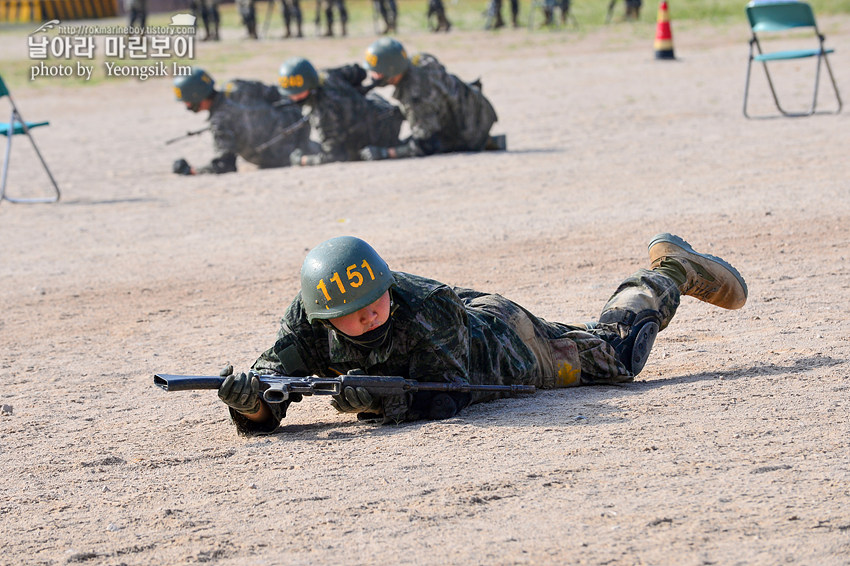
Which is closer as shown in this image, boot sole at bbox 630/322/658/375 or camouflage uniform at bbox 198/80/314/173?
boot sole at bbox 630/322/658/375

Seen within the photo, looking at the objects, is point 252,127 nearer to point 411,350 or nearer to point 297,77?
point 297,77

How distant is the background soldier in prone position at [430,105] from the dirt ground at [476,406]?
0.31 meters

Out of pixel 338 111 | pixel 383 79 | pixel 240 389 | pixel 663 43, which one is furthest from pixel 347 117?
pixel 663 43

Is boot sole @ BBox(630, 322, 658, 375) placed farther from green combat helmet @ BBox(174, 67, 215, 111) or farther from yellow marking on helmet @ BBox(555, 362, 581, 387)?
green combat helmet @ BBox(174, 67, 215, 111)

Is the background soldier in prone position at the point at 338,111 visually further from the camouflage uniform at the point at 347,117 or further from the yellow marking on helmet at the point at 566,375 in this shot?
the yellow marking on helmet at the point at 566,375

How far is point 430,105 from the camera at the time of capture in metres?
13.2

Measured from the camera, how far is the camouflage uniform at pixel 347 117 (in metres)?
13.5

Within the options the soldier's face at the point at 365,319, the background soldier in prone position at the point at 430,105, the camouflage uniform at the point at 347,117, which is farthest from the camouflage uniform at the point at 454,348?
the camouflage uniform at the point at 347,117

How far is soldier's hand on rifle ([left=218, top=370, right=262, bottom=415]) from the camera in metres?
4.54

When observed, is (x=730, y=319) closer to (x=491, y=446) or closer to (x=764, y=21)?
(x=491, y=446)

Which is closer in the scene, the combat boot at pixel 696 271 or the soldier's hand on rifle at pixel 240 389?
the soldier's hand on rifle at pixel 240 389

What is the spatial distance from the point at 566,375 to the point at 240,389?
5.67 ft

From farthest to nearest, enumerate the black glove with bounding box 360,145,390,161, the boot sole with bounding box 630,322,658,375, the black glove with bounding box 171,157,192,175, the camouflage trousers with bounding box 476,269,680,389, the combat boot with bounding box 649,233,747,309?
the black glove with bounding box 171,157,192,175, the black glove with bounding box 360,145,390,161, the combat boot with bounding box 649,233,747,309, the boot sole with bounding box 630,322,658,375, the camouflage trousers with bounding box 476,269,680,389

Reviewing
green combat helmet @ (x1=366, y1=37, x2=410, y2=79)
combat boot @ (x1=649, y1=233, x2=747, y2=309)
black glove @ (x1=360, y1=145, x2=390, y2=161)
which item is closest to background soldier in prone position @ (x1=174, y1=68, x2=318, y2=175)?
black glove @ (x1=360, y1=145, x2=390, y2=161)
